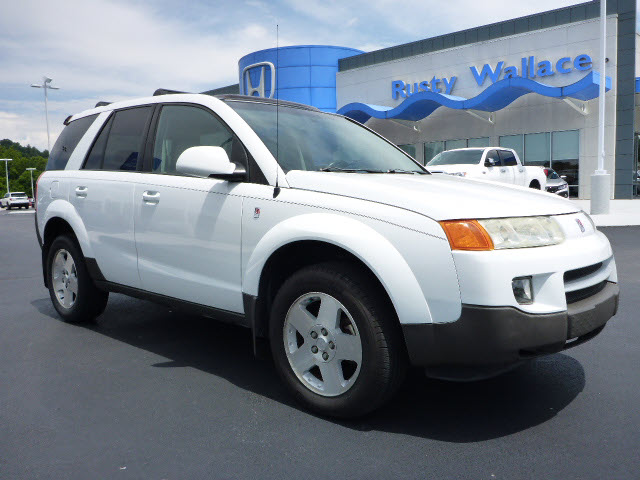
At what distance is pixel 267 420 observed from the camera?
308 cm

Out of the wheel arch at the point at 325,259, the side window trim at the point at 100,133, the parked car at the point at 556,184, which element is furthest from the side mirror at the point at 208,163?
the parked car at the point at 556,184

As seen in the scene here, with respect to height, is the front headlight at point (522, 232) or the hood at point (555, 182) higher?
the hood at point (555, 182)

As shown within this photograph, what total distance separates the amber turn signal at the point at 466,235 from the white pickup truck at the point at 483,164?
1278 centimetres

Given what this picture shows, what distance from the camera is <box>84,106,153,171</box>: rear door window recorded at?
4391 millimetres

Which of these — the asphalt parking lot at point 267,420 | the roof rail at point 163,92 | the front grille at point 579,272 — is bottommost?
the asphalt parking lot at point 267,420

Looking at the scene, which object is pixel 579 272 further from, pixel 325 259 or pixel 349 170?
pixel 349 170

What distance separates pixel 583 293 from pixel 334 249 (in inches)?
49.5

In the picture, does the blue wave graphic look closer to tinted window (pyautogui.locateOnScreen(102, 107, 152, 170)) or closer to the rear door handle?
tinted window (pyautogui.locateOnScreen(102, 107, 152, 170))

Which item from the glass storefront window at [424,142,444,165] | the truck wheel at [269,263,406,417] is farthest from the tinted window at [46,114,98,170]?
the glass storefront window at [424,142,444,165]

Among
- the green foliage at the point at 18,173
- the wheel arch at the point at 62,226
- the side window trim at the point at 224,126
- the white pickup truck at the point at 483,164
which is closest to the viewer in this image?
the side window trim at the point at 224,126

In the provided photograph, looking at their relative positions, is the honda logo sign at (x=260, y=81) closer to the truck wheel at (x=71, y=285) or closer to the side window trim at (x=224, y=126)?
the truck wheel at (x=71, y=285)

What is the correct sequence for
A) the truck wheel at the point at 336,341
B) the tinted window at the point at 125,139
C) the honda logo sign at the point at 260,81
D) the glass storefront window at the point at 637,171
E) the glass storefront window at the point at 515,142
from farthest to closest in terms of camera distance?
the honda logo sign at the point at 260,81
the glass storefront window at the point at 515,142
the glass storefront window at the point at 637,171
the tinted window at the point at 125,139
the truck wheel at the point at 336,341

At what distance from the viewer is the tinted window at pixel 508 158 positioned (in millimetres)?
17234

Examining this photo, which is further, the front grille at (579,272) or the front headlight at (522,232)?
the front grille at (579,272)
